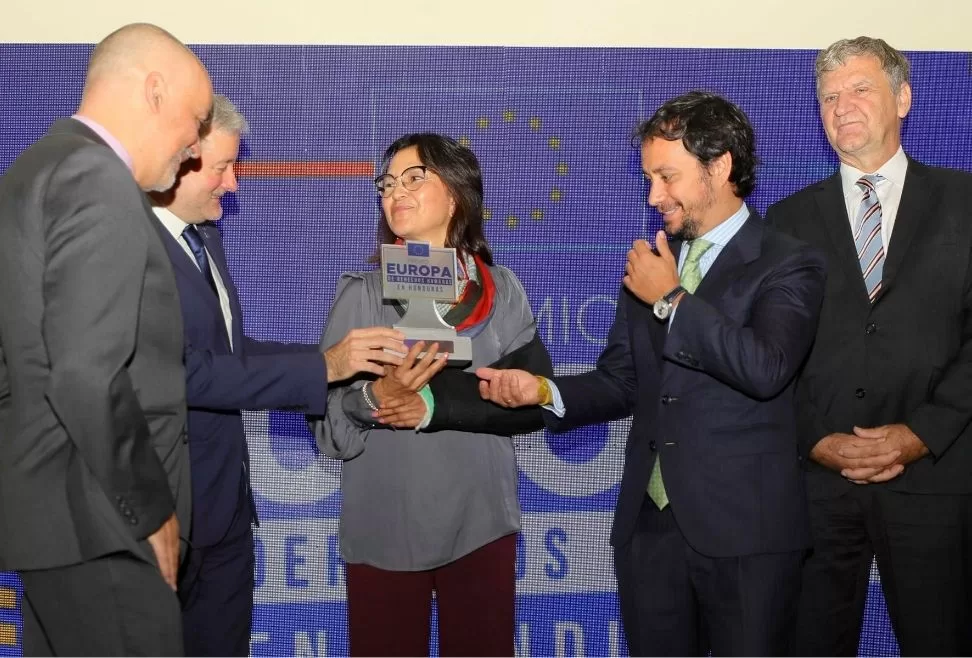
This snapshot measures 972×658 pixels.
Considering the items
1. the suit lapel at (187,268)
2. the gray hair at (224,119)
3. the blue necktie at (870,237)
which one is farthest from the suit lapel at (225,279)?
the blue necktie at (870,237)

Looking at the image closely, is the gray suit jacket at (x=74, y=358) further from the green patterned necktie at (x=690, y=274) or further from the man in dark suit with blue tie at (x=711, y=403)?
the green patterned necktie at (x=690, y=274)

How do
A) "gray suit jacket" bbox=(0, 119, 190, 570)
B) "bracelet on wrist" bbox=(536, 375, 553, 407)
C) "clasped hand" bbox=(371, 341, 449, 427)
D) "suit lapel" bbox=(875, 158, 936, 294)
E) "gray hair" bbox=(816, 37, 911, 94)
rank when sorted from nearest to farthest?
1. "gray suit jacket" bbox=(0, 119, 190, 570)
2. "clasped hand" bbox=(371, 341, 449, 427)
3. "bracelet on wrist" bbox=(536, 375, 553, 407)
4. "suit lapel" bbox=(875, 158, 936, 294)
5. "gray hair" bbox=(816, 37, 911, 94)

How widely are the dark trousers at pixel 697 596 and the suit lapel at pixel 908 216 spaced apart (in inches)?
32.7

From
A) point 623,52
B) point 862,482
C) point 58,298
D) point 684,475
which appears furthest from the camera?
point 623,52

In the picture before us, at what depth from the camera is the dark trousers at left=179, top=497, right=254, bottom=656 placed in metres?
2.55

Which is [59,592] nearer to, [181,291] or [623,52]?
→ [181,291]

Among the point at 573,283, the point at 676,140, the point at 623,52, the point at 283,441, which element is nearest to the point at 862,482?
the point at 676,140

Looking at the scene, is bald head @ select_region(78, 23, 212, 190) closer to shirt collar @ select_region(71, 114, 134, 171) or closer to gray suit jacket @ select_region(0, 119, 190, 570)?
shirt collar @ select_region(71, 114, 134, 171)

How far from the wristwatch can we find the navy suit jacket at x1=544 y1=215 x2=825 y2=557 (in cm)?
4

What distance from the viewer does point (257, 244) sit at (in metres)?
3.85

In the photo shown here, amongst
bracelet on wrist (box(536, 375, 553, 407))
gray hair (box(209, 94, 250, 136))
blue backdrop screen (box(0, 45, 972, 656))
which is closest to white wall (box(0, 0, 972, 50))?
blue backdrop screen (box(0, 45, 972, 656))

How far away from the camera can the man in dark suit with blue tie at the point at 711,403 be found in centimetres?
236

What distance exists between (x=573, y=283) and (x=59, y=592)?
234 cm

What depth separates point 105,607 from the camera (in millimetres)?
1800
